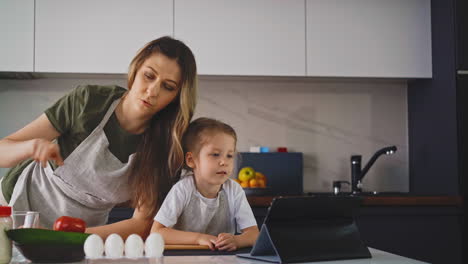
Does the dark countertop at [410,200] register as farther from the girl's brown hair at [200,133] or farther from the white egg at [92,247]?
the white egg at [92,247]

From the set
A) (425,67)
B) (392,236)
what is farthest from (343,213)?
(425,67)

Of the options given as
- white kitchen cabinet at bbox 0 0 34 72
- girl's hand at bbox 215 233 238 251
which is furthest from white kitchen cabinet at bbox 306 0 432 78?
girl's hand at bbox 215 233 238 251

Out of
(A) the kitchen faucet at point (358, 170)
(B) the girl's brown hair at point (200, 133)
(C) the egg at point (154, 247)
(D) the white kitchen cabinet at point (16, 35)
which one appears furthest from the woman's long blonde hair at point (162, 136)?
(A) the kitchen faucet at point (358, 170)

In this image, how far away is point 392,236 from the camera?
3.08 metres

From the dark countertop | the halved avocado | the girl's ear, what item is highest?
the girl's ear

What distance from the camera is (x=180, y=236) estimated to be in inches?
64.7

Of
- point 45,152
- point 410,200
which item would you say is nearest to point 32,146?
point 45,152

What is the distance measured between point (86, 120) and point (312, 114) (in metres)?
2.24

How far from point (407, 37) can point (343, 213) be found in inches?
93.9

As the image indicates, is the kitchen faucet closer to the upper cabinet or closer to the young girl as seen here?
the upper cabinet

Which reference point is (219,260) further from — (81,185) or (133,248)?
(81,185)

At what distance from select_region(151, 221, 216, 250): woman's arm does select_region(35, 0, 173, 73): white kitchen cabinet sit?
68.6 inches

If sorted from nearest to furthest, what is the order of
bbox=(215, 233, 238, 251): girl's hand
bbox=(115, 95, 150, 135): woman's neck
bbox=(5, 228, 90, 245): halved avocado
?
1. bbox=(5, 228, 90, 245): halved avocado
2. bbox=(215, 233, 238, 251): girl's hand
3. bbox=(115, 95, 150, 135): woman's neck

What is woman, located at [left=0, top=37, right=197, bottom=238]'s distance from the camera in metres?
1.63
